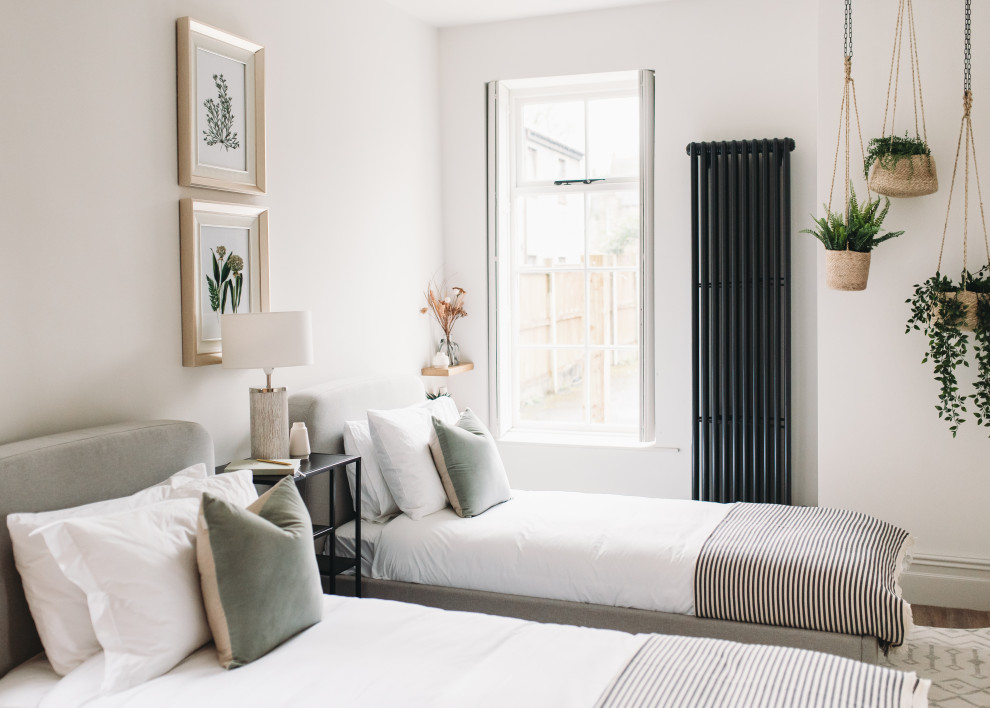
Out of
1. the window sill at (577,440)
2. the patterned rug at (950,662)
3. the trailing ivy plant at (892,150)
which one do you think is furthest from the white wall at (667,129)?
the patterned rug at (950,662)

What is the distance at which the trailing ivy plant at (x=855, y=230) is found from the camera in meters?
3.48

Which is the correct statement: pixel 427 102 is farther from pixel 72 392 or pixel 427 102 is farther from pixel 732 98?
pixel 72 392

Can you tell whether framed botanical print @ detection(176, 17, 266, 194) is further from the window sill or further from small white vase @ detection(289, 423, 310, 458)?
the window sill

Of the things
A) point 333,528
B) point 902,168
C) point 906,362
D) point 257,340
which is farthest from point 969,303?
point 257,340

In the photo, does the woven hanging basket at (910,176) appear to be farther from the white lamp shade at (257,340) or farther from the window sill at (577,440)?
the white lamp shade at (257,340)

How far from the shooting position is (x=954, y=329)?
3.51 metres

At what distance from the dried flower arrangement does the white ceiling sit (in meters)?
1.51

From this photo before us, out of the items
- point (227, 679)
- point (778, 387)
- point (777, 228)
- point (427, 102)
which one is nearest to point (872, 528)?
point (778, 387)

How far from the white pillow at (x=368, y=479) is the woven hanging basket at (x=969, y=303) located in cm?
251

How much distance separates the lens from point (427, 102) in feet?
15.7

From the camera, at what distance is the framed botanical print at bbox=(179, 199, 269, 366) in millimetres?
2930

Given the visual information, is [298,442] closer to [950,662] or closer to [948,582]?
[950,662]

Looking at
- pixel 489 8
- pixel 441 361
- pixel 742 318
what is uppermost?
pixel 489 8

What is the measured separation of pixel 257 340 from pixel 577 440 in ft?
8.06
